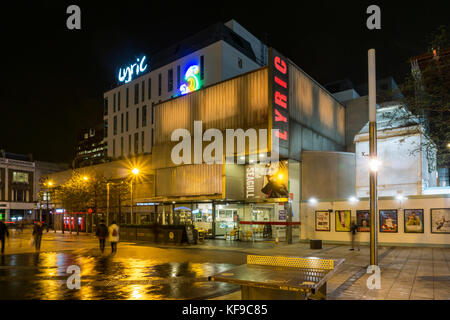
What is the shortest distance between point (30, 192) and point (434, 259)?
258 feet

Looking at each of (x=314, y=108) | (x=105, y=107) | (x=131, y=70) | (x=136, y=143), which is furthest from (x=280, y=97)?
(x=105, y=107)

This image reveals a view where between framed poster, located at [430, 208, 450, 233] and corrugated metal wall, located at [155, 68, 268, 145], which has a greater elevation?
corrugated metal wall, located at [155, 68, 268, 145]

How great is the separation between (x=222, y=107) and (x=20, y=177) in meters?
62.2

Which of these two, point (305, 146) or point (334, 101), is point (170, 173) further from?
point (334, 101)

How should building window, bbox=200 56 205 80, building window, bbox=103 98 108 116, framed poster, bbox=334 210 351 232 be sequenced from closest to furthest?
framed poster, bbox=334 210 351 232, building window, bbox=200 56 205 80, building window, bbox=103 98 108 116

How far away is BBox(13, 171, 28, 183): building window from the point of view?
7338 centimetres

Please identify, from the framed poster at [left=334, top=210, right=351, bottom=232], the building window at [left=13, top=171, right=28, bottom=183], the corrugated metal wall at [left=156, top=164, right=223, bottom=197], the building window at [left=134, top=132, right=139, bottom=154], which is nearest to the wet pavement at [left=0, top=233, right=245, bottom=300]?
the framed poster at [left=334, top=210, right=351, bottom=232]

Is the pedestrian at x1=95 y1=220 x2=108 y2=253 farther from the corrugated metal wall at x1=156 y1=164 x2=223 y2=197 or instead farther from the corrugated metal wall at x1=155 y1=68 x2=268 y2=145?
the corrugated metal wall at x1=155 y1=68 x2=268 y2=145

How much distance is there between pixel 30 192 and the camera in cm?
7581

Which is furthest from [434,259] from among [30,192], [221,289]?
[30,192]

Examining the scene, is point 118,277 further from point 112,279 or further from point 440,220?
point 440,220

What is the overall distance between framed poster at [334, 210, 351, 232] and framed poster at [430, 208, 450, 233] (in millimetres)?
4704

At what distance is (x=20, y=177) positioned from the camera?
7431 cm

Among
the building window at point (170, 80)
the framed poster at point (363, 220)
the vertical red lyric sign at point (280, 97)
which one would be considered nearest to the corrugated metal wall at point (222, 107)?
the vertical red lyric sign at point (280, 97)
